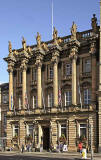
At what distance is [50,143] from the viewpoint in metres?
48.8

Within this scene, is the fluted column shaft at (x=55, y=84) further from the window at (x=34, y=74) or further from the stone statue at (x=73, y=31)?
the stone statue at (x=73, y=31)

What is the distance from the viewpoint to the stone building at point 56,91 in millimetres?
45906

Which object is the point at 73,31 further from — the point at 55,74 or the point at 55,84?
the point at 55,84

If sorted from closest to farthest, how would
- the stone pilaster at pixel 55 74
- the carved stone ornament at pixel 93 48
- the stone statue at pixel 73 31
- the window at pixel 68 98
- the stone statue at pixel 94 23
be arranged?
the carved stone ornament at pixel 93 48, the stone statue at pixel 94 23, the stone statue at pixel 73 31, the window at pixel 68 98, the stone pilaster at pixel 55 74

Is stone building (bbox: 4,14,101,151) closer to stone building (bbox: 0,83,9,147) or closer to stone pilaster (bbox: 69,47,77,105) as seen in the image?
stone pilaster (bbox: 69,47,77,105)

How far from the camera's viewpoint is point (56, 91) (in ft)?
164

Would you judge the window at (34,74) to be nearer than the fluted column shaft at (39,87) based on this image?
No

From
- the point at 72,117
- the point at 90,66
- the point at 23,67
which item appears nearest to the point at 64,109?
the point at 72,117

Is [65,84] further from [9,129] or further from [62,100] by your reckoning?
[9,129]

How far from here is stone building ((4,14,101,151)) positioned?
45.9m

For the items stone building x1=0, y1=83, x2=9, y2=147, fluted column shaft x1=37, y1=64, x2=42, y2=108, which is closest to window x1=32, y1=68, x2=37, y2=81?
fluted column shaft x1=37, y1=64, x2=42, y2=108

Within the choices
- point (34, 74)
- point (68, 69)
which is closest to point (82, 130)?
point (68, 69)

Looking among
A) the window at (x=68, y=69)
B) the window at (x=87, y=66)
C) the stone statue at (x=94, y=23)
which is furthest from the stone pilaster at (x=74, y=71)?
the stone statue at (x=94, y=23)

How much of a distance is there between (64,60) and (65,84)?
449 cm
